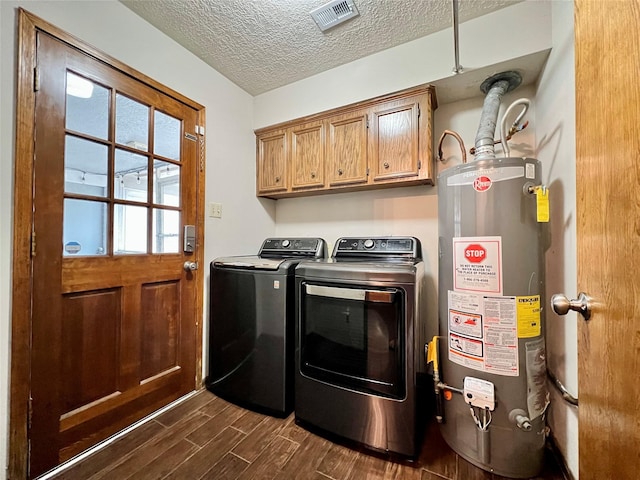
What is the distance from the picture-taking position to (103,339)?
1444 mm

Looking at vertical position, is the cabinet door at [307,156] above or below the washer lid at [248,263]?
above

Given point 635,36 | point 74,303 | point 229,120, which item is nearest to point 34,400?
point 74,303

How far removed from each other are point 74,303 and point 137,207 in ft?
1.97

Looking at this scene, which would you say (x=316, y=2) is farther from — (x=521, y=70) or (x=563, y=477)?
(x=563, y=477)

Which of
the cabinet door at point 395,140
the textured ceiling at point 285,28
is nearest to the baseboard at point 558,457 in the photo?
the cabinet door at point 395,140

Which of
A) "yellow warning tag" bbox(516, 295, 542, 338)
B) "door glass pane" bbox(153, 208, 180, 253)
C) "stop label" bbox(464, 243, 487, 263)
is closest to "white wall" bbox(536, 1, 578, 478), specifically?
"yellow warning tag" bbox(516, 295, 542, 338)

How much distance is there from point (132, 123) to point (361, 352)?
1.89 meters

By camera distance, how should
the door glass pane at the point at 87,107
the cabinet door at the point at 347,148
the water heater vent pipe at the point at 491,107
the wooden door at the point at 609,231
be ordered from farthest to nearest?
1. the cabinet door at the point at 347,148
2. the water heater vent pipe at the point at 491,107
3. the door glass pane at the point at 87,107
4. the wooden door at the point at 609,231

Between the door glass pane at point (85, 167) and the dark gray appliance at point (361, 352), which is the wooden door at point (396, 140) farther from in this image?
the door glass pane at point (85, 167)

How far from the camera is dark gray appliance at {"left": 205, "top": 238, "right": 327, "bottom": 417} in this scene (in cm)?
162

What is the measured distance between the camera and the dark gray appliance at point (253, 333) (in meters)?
1.62

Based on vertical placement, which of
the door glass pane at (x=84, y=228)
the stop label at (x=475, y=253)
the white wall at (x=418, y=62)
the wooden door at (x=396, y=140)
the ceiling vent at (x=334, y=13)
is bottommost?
the stop label at (x=475, y=253)

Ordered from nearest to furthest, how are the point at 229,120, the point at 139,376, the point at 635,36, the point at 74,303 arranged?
the point at 635,36, the point at 74,303, the point at 139,376, the point at 229,120

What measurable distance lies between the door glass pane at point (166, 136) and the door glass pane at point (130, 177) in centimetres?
14
